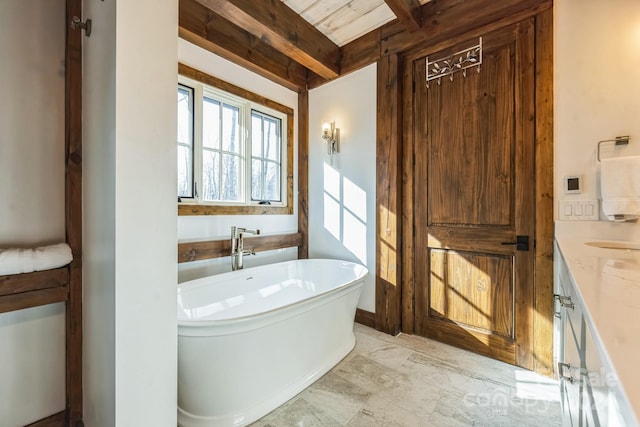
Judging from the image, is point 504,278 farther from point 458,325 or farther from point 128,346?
point 128,346

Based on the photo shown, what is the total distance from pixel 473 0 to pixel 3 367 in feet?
11.7

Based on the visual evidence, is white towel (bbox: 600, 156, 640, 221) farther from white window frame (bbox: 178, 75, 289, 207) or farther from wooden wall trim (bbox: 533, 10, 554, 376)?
white window frame (bbox: 178, 75, 289, 207)

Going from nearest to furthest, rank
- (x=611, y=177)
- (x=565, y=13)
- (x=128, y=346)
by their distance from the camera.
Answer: (x=128, y=346) < (x=611, y=177) < (x=565, y=13)

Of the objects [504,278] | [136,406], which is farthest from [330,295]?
[504,278]

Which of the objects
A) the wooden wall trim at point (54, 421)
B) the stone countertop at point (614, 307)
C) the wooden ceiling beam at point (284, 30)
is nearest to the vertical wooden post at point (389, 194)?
the wooden ceiling beam at point (284, 30)

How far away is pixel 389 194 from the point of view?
2.54m

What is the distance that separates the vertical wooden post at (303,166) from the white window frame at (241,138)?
192mm

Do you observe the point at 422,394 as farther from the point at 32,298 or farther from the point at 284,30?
the point at 284,30

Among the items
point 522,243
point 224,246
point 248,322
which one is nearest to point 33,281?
point 248,322

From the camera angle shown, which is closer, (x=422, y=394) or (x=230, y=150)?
(x=422, y=394)

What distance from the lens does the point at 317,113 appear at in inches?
123

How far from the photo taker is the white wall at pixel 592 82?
1.55 m

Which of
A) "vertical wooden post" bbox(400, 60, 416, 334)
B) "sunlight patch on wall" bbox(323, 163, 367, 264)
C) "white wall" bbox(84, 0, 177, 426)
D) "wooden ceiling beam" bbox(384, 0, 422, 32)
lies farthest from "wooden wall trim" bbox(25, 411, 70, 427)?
"wooden ceiling beam" bbox(384, 0, 422, 32)

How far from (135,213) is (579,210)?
2343 millimetres
